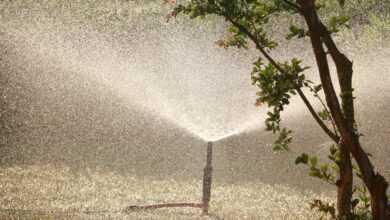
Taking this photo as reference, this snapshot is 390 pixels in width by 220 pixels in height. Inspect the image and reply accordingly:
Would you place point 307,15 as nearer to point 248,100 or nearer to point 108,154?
point 108,154

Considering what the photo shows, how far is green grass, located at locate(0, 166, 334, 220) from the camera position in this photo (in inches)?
256

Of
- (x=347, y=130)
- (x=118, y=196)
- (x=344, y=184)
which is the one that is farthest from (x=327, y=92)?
(x=118, y=196)

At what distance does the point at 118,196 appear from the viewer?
299 inches

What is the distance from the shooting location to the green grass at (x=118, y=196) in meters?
6.50

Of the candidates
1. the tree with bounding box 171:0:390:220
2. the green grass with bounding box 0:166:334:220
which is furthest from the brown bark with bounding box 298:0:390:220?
the green grass with bounding box 0:166:334:220

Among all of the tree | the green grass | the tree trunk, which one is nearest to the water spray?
the green grass

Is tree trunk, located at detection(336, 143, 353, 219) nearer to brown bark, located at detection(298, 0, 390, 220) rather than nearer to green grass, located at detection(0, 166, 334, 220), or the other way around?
brown bark, located at detection(298, 0, 390, 220)

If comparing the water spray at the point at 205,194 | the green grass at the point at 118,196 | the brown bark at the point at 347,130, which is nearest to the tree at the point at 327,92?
the brown bark at the point at 347,130

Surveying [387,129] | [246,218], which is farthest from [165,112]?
[246,218]

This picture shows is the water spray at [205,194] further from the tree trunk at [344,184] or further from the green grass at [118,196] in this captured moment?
the tree trunk at [344,184]

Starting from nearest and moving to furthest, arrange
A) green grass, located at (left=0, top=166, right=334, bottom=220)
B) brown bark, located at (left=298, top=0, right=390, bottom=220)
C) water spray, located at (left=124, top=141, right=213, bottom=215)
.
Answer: brown bark, located at (left=298, top=0, right=390, bottom=220) → green grass, located at (left=0, top=166, right=334, bottom=220) → water spray, located at (left=124, top=141, right=213, bottom=215)

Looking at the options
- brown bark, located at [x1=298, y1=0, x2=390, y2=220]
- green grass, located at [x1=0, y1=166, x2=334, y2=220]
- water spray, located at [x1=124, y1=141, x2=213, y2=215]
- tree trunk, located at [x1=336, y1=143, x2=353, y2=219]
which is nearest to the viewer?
brown bark, located at [x1=298, y1=0, x2=390, y2=220]

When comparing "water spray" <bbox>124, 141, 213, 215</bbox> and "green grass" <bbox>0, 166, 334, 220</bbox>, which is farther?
"water spray" <bbox>124, 141, 213, 215</bbox>

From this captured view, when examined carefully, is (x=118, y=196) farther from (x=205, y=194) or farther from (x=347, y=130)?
(x=347, y=130)
